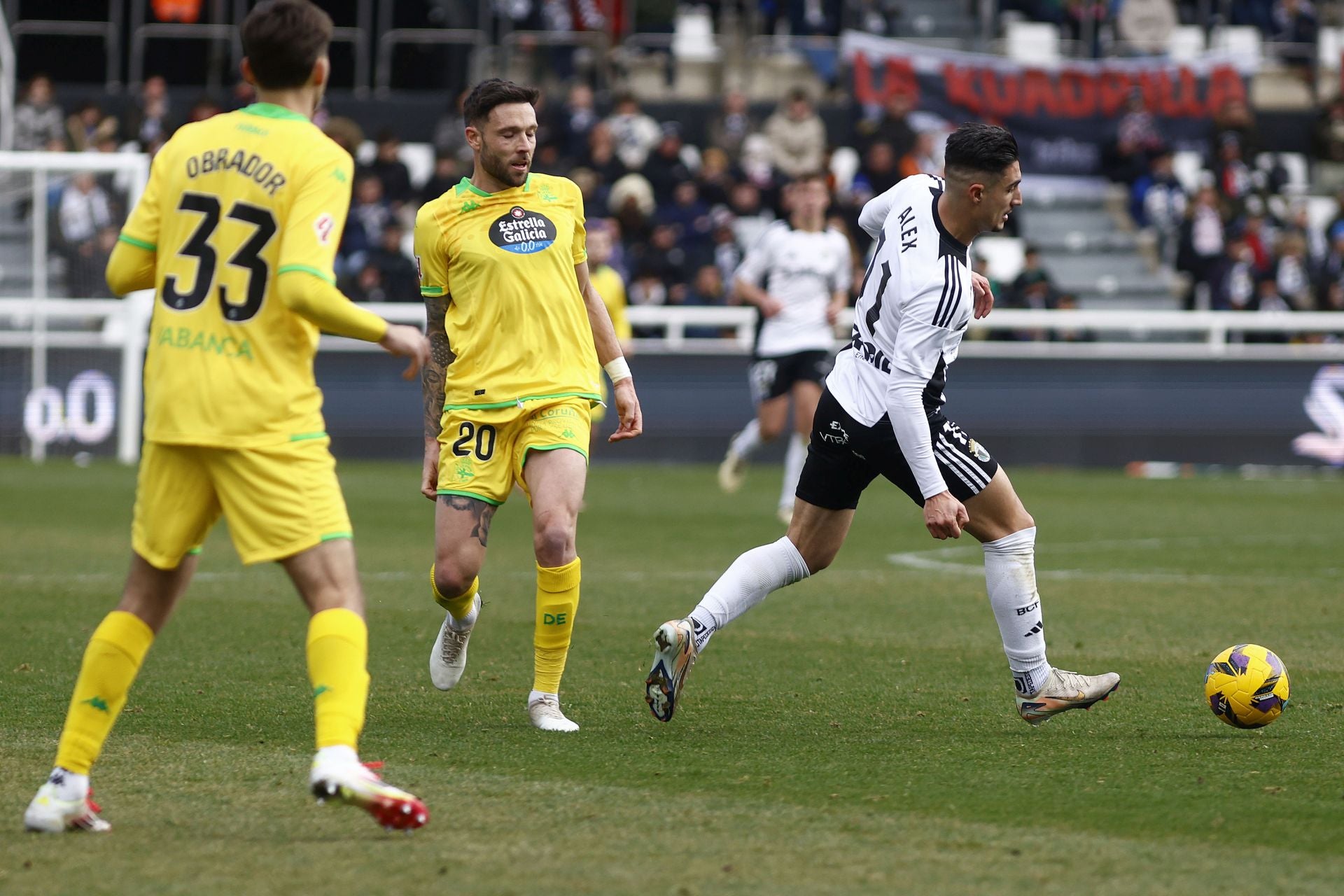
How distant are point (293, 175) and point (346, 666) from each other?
1218mm

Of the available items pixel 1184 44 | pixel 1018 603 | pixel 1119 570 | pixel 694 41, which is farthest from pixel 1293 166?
pixel 1018 603

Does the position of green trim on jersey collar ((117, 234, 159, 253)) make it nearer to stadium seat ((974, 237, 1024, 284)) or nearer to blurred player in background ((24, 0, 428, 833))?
blurred player in background ((24, 0, 428, 833))

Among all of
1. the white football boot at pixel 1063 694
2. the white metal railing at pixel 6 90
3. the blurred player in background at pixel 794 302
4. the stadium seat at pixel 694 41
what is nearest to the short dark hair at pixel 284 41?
the white football boot at pixel 1063 694

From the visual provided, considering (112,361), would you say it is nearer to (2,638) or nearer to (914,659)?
(2,638)

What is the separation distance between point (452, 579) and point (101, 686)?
1.98 m

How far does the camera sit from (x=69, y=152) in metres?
22.7

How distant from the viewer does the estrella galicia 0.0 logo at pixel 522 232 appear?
6684 mm

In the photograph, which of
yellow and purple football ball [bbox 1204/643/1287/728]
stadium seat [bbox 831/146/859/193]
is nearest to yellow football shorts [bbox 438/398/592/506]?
yellow and purple football ball [bbox 1204/643/1287/728]

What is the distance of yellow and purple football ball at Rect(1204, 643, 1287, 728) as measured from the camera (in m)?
6.43

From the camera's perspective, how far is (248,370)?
4746 millimetres

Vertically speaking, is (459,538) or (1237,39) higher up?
(1237,39)

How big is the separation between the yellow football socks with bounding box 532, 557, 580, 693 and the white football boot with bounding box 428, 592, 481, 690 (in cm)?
44

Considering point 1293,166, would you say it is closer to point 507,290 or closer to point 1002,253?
point 1002,253

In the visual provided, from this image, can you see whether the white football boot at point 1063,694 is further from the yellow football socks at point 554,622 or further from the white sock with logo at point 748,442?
the white sock with logo at point 748,442
